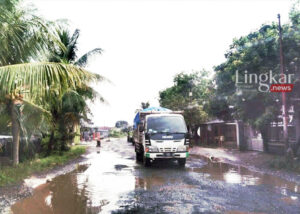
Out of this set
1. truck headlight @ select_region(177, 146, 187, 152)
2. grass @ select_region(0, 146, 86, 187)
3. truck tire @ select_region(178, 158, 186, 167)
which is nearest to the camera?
grass @ select_region(0, 146, 86, 187)

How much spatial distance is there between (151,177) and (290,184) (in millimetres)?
4557

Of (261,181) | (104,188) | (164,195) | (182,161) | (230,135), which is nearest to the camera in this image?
(164,195)

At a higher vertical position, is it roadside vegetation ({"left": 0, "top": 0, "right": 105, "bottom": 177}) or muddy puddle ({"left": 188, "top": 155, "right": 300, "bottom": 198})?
roadside vegetation ({"left": 0, "top": 0, "right": 105, "bottom": 177})

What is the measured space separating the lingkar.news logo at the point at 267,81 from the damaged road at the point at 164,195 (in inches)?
171

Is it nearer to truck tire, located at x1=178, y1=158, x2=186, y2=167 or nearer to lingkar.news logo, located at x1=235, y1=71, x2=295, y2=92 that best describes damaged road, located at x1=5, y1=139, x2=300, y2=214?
truck tire, located at x1=178, y1=158, x2=186, y2=167

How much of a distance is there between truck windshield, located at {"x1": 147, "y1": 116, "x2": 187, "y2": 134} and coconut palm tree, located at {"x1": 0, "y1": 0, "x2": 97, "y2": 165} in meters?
4.64

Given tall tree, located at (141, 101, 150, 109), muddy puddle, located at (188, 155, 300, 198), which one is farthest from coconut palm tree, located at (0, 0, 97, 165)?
tall tree, located at (141, 101, 150, 109)

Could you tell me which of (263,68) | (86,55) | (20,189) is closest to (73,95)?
(86,55)

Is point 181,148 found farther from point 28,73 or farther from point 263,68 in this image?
point 28,73

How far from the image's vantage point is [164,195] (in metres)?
7.79

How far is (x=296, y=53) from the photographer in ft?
46.3

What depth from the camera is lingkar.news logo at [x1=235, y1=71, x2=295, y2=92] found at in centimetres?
1369

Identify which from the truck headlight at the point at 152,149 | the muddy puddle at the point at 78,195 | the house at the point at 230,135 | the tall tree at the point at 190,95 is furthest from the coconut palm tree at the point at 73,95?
the tall tree at the point at 190,95

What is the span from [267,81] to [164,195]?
960cm
